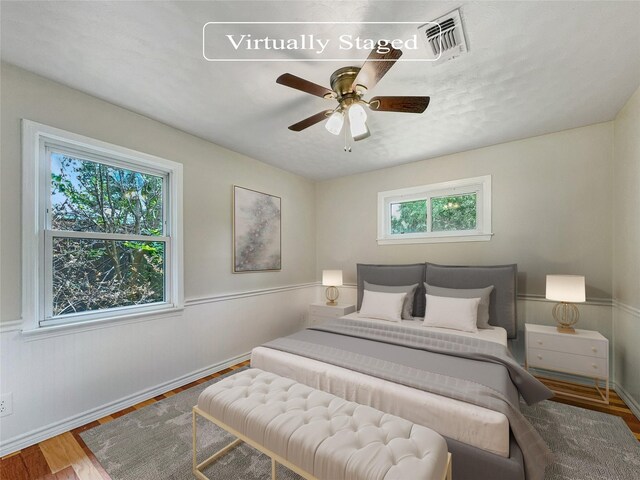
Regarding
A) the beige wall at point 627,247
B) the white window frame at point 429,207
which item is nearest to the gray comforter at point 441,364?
the beige wall at point 627,247

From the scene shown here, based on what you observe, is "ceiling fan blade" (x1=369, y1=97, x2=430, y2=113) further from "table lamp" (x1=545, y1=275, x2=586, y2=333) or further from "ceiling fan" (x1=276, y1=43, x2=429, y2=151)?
"table lamp" (x1=545, y1=275, x2=586, y2=333)

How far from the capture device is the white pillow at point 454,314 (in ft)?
8.48

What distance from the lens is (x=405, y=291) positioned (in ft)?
10.4

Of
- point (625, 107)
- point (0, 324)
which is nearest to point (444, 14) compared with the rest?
point (625, 107)

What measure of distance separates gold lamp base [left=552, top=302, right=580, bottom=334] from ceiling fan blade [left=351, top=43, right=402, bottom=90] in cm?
269

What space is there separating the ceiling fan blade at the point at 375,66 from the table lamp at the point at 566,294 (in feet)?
8.12

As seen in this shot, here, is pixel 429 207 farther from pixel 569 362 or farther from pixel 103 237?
pixel 103 237

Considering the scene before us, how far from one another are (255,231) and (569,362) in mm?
3495

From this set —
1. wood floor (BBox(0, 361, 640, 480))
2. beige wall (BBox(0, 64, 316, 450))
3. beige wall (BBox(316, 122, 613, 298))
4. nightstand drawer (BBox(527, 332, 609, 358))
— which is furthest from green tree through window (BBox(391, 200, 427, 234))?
wood floor (BBox(0, 361, 640, 480))

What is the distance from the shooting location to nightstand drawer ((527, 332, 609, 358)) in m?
2.29

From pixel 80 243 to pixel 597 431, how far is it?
4191 mm

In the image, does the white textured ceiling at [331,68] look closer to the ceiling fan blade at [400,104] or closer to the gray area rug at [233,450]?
the ceiling fan blade at [400,104]

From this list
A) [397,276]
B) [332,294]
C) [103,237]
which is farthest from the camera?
[332,294]

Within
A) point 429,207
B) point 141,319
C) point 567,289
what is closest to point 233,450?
point 141,319
